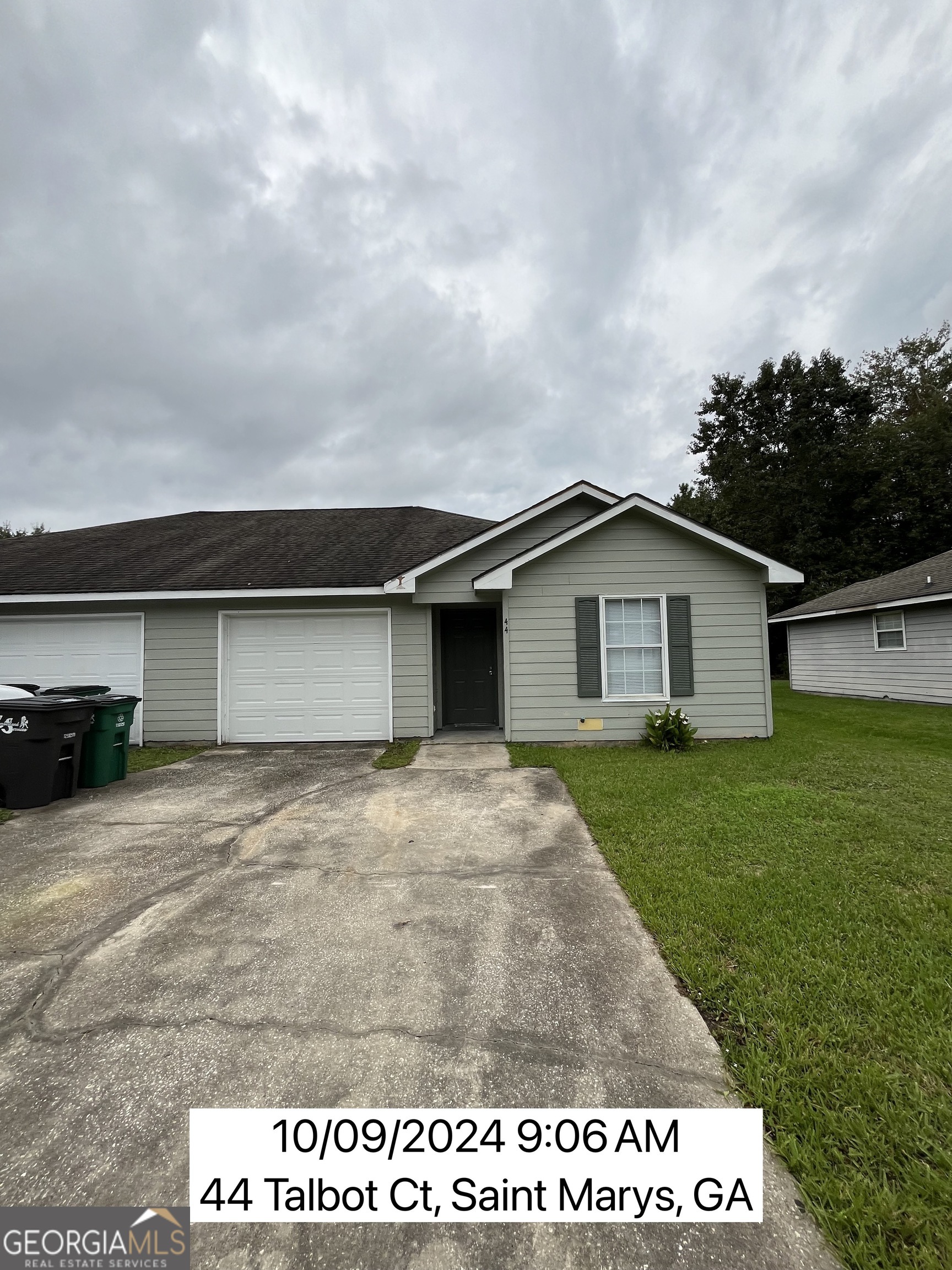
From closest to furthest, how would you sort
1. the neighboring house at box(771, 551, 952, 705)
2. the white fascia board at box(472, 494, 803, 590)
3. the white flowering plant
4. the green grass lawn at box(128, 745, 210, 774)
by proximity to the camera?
the green grass lawn at box(128, 745, 210, 774) → the white flowering plant → the white fascia board at box(472, 494, 803, 590) → the neighboring house at box(771, 551, 952, 705)

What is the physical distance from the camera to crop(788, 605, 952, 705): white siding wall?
1176cm

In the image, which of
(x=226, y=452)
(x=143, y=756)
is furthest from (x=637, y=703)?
(x=226, y=452)

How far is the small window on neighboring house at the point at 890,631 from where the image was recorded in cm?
1273

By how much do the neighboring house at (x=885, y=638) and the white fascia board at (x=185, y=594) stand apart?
42.0 feet

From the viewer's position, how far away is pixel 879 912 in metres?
2.84

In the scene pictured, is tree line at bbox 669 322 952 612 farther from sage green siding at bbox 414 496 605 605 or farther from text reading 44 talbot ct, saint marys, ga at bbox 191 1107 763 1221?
text reading 44 talbot ct, saint marys, ga at bbox 191 1107 763 1221

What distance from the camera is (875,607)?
509 inches

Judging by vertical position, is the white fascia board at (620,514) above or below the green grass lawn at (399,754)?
above

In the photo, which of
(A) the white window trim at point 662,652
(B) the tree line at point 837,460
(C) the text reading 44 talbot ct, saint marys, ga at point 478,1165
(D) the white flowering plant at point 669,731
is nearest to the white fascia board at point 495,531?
(A) the white window trim at point 662,652

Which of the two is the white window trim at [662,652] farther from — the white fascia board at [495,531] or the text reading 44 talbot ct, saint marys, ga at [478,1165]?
the text reading 44 talbot ct, saint marys, ga at [478,1165]

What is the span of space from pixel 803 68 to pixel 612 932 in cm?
1548

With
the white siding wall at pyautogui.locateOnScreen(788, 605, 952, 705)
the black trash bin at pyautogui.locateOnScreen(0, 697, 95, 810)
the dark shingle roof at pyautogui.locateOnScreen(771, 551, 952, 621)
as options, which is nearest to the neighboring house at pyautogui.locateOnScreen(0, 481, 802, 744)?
the black trash bin at pyautogui.locateOnScreen(0, 697, 95, 810)

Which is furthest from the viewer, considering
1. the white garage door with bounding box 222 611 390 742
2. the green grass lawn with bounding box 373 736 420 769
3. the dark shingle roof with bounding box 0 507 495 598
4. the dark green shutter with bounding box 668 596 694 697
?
the white garage door with bounding box 222 611 390 742

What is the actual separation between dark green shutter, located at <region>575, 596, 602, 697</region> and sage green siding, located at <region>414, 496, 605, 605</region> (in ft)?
4.82
